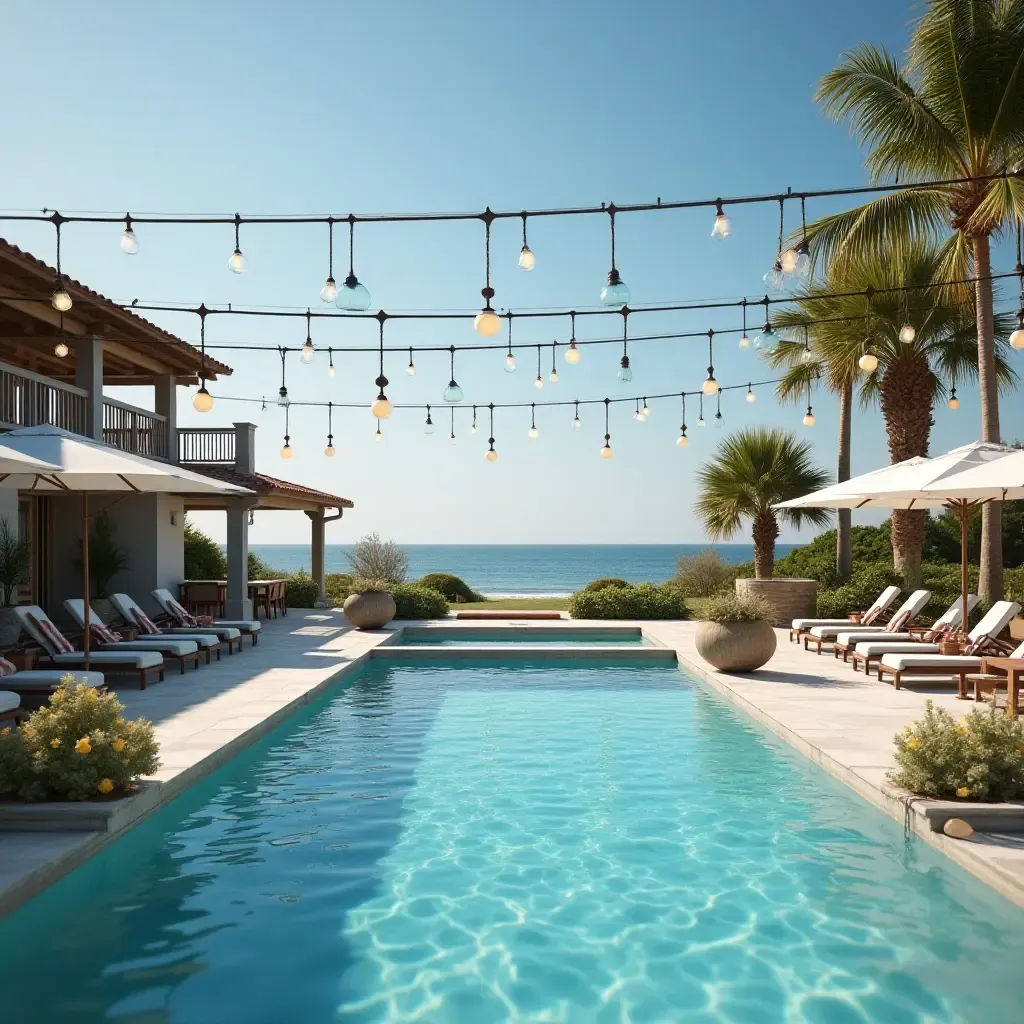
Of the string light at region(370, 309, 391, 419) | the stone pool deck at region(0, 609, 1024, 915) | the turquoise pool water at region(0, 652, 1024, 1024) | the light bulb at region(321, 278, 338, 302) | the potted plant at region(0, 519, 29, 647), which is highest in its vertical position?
the light bulb at region(321, 278, 338, 302)

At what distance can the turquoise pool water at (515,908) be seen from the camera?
158 inches

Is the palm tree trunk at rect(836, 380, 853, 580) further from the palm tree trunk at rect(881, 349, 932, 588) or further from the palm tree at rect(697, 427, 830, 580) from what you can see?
the palm tree trunk at rect(881, 349, 932, 588)

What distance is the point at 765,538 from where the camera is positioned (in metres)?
21.4

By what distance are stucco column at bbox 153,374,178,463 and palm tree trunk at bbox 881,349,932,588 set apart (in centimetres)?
1580

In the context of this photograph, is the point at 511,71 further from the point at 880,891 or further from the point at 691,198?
the point at 880,891

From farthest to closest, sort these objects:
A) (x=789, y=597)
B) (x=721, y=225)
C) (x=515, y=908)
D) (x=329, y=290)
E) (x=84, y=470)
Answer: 1. (x=789, y=597)
2. (x=84, y=470)
3. (x=329, y=290)
4. (x=721, y=225)
5. (x=515, y=908)

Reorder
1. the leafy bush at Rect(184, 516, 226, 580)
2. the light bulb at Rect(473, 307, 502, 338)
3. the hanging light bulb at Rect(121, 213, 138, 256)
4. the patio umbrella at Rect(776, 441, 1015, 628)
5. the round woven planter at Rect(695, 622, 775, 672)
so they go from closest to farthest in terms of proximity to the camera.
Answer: the light bulb at Rect(473, 307, 502, 338)
the hanging light bulb at Rect(121, 213, 138, 256)
the patio umbrella at Rect(776, 441, 1015, 628)
the round woven planter at Rect(695, 622, 775, 672)
the leafy bush at Rect(184, 516, 226, 580)

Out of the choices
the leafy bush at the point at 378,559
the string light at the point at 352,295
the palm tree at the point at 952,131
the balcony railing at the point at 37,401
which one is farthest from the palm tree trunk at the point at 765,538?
the string light at the point at 352,295

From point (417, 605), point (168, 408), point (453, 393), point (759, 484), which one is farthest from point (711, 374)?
point (168, 408)

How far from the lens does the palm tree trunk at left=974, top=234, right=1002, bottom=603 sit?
14812 millimetres

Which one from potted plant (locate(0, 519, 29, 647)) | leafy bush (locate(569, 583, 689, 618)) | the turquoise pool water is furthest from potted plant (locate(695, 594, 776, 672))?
potted plant (locate(0, 519, 29, 647))

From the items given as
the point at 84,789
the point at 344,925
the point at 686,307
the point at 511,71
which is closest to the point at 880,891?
the point at 344,925

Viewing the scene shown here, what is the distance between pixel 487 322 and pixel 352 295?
3.94 ft

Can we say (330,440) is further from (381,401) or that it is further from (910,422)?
(910,422)
